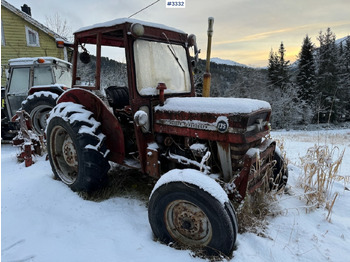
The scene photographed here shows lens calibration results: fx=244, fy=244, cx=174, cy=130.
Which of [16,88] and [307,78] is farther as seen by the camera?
[307,78]

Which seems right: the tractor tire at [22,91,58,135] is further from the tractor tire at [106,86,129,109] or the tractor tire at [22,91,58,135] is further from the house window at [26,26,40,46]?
the house window at [26,26,40,46]

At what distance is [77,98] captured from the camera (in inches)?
135

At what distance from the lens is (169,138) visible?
9.74 ft

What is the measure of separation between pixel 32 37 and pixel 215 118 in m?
16.2

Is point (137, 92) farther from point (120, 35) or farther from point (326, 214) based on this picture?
point (326, 214)

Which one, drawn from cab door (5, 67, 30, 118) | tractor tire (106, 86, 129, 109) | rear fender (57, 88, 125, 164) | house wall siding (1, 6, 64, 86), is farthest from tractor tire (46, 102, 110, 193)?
house wall siding (1, 6, 64, 86)

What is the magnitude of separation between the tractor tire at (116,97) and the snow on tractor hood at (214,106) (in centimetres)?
86

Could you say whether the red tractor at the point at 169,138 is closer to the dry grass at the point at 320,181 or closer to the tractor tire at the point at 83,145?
the tractor tire at the point at 83,145

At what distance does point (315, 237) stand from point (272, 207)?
53cm

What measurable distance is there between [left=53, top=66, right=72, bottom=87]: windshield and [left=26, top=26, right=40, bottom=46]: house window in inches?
345

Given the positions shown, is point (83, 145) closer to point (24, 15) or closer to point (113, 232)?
point (113, 232)

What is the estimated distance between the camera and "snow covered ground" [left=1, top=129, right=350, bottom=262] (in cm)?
209

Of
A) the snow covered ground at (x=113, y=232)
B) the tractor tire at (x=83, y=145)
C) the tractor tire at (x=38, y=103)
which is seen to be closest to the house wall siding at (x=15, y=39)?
the tractor tire at (x=38, y=103)

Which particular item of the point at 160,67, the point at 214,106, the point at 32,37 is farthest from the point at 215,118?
the point at 32,37
